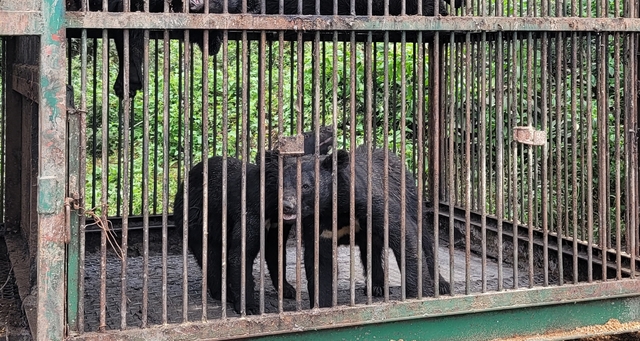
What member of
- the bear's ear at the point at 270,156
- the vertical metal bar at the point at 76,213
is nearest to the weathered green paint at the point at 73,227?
the vertical metal bar at the point at 76,213

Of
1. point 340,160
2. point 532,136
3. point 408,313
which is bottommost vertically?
point 408,313

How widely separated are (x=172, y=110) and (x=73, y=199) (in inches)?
406

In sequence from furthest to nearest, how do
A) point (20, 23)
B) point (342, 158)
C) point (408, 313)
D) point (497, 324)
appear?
point (342, 158) → point (497, 324) → point (408, 313) → point (20, 23)

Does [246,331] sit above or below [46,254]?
below

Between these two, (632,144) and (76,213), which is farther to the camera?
(632,144)

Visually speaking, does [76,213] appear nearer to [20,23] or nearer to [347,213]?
[20,23]

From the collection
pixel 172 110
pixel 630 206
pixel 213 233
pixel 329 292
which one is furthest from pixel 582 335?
pixel 172 110

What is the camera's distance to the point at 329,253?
203 inches

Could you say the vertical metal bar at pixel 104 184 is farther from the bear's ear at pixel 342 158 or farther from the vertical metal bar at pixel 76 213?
the bear's ear at pixel 342 158

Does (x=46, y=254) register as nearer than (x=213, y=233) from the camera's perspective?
Yes

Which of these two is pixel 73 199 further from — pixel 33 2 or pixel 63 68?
pixel 33 2

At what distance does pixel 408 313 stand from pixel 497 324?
58cm

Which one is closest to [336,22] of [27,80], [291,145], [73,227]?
[291,145]

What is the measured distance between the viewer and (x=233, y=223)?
5.21m
